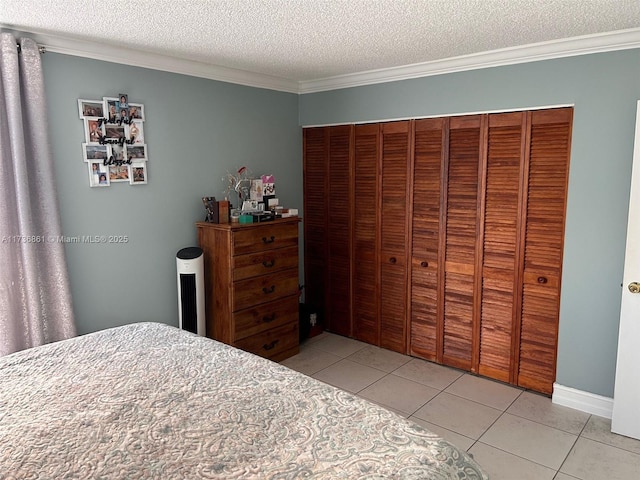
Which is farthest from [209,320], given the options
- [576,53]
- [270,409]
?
[576,53]

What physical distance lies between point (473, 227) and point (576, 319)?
94 centimetres

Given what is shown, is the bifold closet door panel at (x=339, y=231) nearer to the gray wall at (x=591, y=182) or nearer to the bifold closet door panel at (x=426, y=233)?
the bifold closet door panel at (x=426, y=233)

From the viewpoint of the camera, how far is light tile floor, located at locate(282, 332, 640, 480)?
261 centimetres

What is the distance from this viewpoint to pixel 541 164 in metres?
3.23

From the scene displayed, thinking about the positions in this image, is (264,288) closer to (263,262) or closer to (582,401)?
(263,262)

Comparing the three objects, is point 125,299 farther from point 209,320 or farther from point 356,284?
point 356,284

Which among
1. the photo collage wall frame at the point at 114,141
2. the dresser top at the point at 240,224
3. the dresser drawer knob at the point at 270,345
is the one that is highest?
the photo collage wall frame at the point at 114,141

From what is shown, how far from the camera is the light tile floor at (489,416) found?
2609mm

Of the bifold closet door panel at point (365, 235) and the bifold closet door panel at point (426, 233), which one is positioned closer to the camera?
the bifold closet door panel at point (426, 233)

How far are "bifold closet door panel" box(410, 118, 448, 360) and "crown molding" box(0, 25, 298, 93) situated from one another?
139cm

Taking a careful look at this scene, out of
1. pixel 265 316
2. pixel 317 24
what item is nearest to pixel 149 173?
pixel 265 316

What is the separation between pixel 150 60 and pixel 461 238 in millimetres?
2622

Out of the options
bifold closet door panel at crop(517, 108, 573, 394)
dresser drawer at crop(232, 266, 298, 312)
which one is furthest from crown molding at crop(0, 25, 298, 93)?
bifold closet door panel at crop(517, 108, 573, 394)

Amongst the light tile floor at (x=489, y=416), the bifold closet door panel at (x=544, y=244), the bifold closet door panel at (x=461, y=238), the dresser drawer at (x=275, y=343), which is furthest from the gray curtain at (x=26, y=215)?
the bifold closet door panel at (x=544, y=244)
